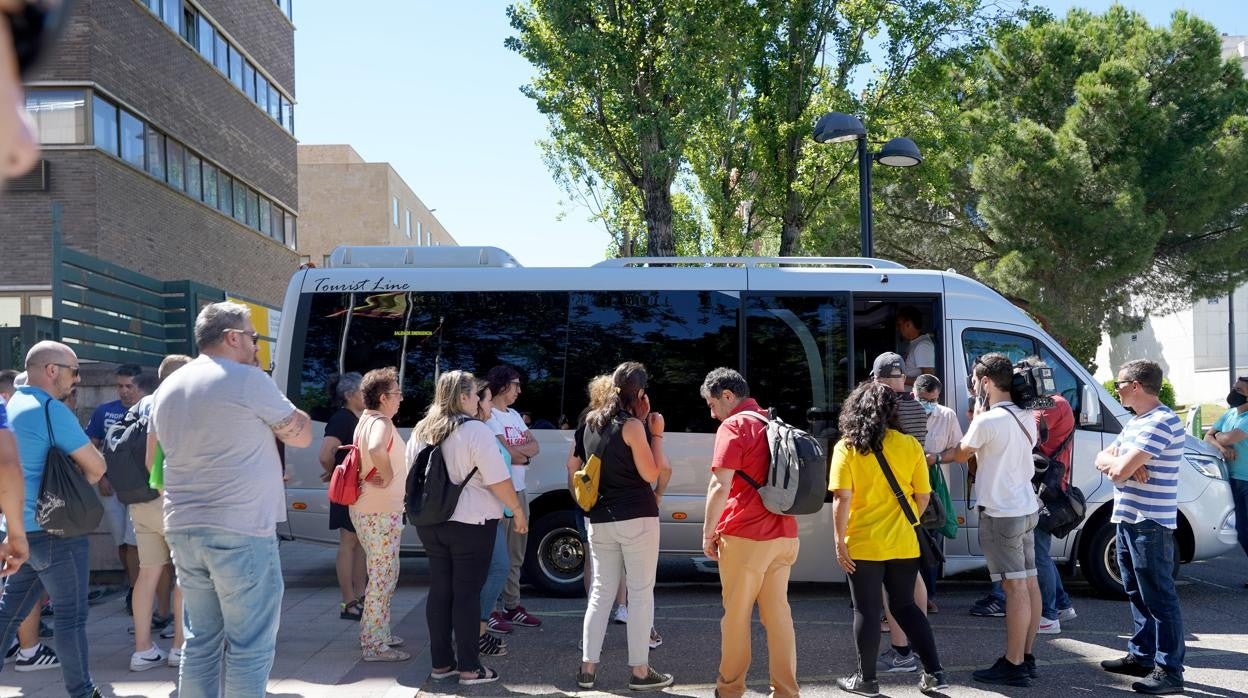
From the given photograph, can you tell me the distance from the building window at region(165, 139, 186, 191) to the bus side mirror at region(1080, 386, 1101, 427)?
1707cm

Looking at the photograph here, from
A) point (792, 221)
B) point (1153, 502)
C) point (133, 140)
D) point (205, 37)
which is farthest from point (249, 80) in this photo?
point (1153, 502)

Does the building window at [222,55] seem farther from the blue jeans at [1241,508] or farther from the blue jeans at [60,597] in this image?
the blue jeans at [1241,508]

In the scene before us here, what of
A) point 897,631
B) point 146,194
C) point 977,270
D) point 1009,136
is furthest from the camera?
point 977,270

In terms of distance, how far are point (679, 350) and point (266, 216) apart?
64.6ft

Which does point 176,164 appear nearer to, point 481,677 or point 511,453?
point 511,453

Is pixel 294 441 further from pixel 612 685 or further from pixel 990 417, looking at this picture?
pixel 990 417

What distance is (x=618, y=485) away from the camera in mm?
5832

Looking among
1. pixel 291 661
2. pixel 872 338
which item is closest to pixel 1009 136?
pixel 872 338

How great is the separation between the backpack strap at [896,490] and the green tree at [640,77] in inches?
411

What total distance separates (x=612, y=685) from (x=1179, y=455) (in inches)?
135

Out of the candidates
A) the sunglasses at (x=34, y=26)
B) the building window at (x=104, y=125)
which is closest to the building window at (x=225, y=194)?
the building window at (x=104, y=125)

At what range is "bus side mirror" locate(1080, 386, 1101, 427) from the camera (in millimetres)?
8750

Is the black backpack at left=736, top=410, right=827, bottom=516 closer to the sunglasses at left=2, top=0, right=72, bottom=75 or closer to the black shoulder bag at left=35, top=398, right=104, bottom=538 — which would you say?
the black shoulder bag at left=35, top=398, right=104, bottom=538

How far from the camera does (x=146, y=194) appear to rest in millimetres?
19078
